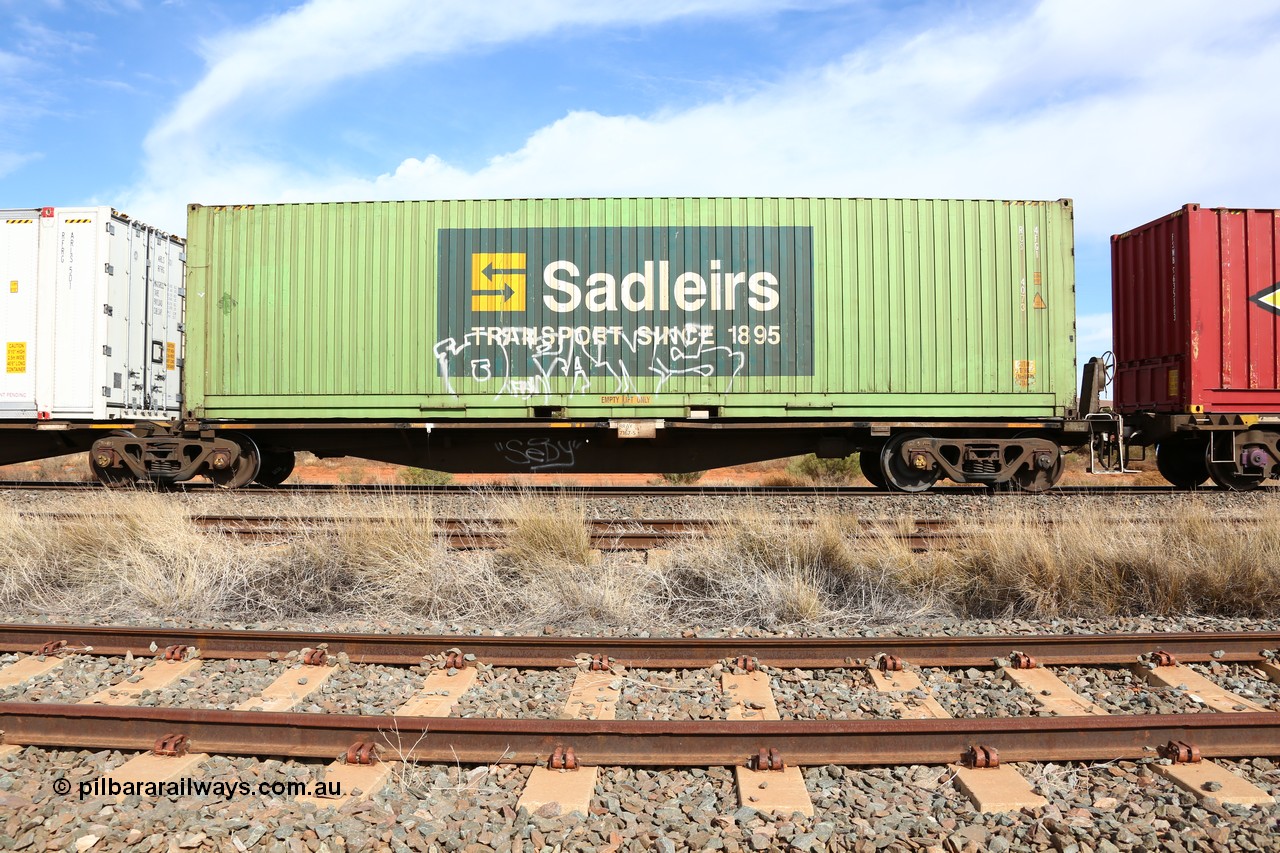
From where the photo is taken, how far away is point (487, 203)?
962 cm

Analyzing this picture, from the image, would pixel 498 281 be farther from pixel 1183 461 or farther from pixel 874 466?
pixel 1183 461

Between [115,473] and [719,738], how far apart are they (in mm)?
10307

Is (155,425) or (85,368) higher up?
(85,368)

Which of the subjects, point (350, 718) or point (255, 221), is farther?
point (255, 221)

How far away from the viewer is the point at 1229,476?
10086 millimetres

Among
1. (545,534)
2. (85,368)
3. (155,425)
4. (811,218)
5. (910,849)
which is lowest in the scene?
(910,849)

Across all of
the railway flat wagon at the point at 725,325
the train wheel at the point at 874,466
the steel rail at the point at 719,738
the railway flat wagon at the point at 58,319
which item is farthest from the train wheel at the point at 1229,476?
the railway flat wagon at the point at 58,319

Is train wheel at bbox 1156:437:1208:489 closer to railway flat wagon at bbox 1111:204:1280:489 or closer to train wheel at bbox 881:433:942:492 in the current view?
railway flat wagon at bbox 1111:204:1280:489

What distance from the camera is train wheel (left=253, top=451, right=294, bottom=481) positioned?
10.5 metres

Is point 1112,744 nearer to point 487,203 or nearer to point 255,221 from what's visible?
point 487,203

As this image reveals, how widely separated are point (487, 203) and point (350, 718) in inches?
306

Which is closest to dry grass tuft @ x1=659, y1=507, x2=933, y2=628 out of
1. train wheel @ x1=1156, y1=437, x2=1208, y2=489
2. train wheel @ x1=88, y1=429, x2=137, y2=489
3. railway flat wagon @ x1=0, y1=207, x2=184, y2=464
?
train wheel @ x1=1156, y1=437, x2=1208, y2=489

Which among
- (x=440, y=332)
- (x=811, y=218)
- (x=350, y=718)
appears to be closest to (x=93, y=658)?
(x=350, y=718)

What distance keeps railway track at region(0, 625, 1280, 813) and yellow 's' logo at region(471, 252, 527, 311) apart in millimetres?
6304
